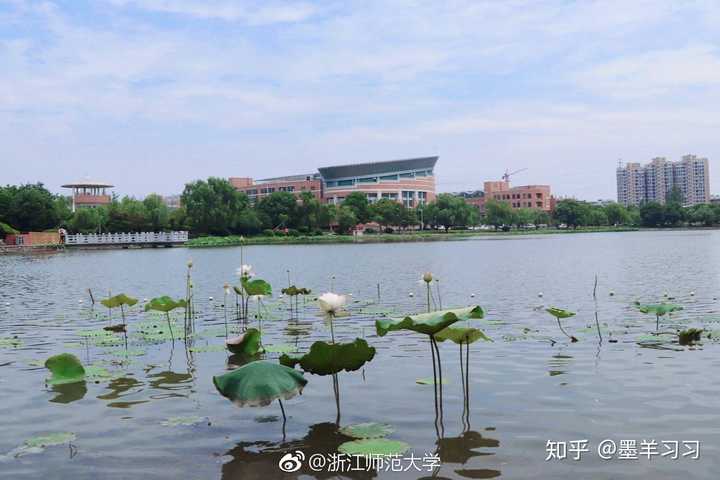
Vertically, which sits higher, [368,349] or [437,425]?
[368,349]

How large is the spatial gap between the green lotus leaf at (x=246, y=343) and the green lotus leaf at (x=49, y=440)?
254 cm

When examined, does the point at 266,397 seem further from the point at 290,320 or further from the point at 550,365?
the point at 290,320

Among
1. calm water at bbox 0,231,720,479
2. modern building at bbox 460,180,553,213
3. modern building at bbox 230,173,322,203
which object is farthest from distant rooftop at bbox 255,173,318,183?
calm water at bbox 0,231,720,479

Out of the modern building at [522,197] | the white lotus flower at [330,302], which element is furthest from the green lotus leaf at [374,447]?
the modern building at [522,197]

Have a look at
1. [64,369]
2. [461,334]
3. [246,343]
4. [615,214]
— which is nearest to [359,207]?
[615,214]

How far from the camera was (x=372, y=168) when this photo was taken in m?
132

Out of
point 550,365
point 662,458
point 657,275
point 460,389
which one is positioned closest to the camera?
point 662,458

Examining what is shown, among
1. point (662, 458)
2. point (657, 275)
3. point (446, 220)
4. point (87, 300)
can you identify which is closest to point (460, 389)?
point (662, 458)

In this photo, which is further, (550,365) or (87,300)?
(87,300)

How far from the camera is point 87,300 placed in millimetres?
18172

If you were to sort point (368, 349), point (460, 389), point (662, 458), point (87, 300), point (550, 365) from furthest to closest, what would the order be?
point (87, 300), point (550, 365), point (460, 389), point (368, 349), point (662, 458)

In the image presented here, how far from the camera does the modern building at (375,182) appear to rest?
427 feet

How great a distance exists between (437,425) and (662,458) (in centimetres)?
185

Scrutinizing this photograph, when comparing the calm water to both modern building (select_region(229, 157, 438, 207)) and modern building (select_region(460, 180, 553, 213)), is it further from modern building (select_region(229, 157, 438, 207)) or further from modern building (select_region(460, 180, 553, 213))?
modern building (select_region(460, 180, 553, 213))
